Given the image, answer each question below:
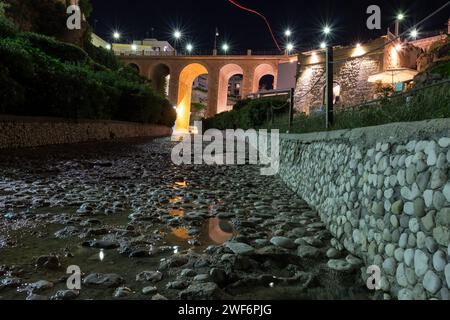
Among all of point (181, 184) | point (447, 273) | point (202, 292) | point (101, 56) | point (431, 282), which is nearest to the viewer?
point (447, 273)

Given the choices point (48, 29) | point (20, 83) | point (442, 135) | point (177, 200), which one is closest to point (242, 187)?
point (177, 200)

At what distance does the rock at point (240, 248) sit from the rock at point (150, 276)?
767 millimetres

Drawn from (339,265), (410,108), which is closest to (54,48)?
(410,108)

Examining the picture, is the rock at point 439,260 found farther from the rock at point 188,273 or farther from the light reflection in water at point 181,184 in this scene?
the light reflection in water at point 181,184

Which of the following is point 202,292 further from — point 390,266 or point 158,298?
point 390,266

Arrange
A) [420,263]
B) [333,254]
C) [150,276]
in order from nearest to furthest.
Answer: [420,263], [150,276], [333,254]

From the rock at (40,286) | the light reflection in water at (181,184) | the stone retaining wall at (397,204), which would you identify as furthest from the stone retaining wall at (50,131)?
the stone retaining wall at (397,204)

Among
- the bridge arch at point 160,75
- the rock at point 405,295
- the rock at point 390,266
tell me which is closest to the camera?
the rock at point 405,295

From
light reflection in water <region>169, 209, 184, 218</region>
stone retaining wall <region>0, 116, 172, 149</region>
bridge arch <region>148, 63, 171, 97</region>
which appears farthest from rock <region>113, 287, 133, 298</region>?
bridge arch <region>148, 63, 171, 97</region>

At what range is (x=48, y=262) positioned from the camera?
265cm

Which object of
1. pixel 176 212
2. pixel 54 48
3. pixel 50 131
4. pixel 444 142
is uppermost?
pixel 54 48

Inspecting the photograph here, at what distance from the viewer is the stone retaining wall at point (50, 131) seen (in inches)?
373

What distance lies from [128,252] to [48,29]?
27.0 m

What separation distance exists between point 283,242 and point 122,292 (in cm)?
166
